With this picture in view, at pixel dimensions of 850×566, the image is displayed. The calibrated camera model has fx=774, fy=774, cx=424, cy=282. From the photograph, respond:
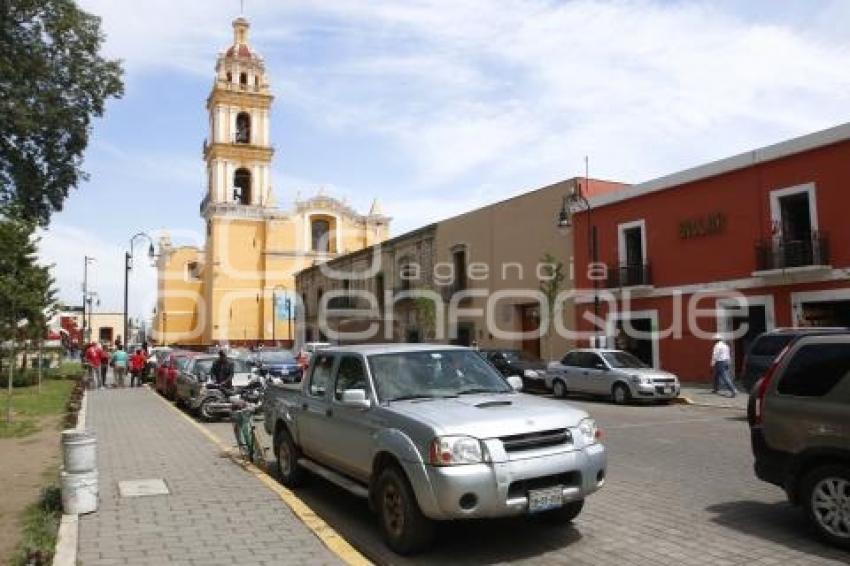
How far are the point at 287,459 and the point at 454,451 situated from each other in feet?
12.7

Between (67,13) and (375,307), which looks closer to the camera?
(67,13)

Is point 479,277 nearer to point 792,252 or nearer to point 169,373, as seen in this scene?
point 792,252

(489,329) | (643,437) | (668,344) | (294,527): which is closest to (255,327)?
(489,329)

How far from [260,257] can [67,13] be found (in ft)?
130

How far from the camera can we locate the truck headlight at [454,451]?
5730 millimetres

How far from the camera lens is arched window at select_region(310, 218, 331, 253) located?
217 ft

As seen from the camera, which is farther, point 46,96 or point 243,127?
point 243,127

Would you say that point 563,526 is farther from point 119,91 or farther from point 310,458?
point 119,91

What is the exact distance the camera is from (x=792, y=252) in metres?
21.2

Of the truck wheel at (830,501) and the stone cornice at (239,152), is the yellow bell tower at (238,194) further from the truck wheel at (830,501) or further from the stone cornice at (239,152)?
the truck wheel at (830,501)

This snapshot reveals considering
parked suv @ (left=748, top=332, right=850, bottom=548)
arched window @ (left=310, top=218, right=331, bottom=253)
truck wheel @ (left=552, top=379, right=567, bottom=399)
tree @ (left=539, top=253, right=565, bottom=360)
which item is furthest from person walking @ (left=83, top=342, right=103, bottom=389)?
arched window @ (left=310, top=218, right=331, bottom=253)

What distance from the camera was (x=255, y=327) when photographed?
62.9m

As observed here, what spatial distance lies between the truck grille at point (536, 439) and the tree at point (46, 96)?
2148 centimetres

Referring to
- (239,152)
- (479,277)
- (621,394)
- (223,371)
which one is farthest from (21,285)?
(239,152)
